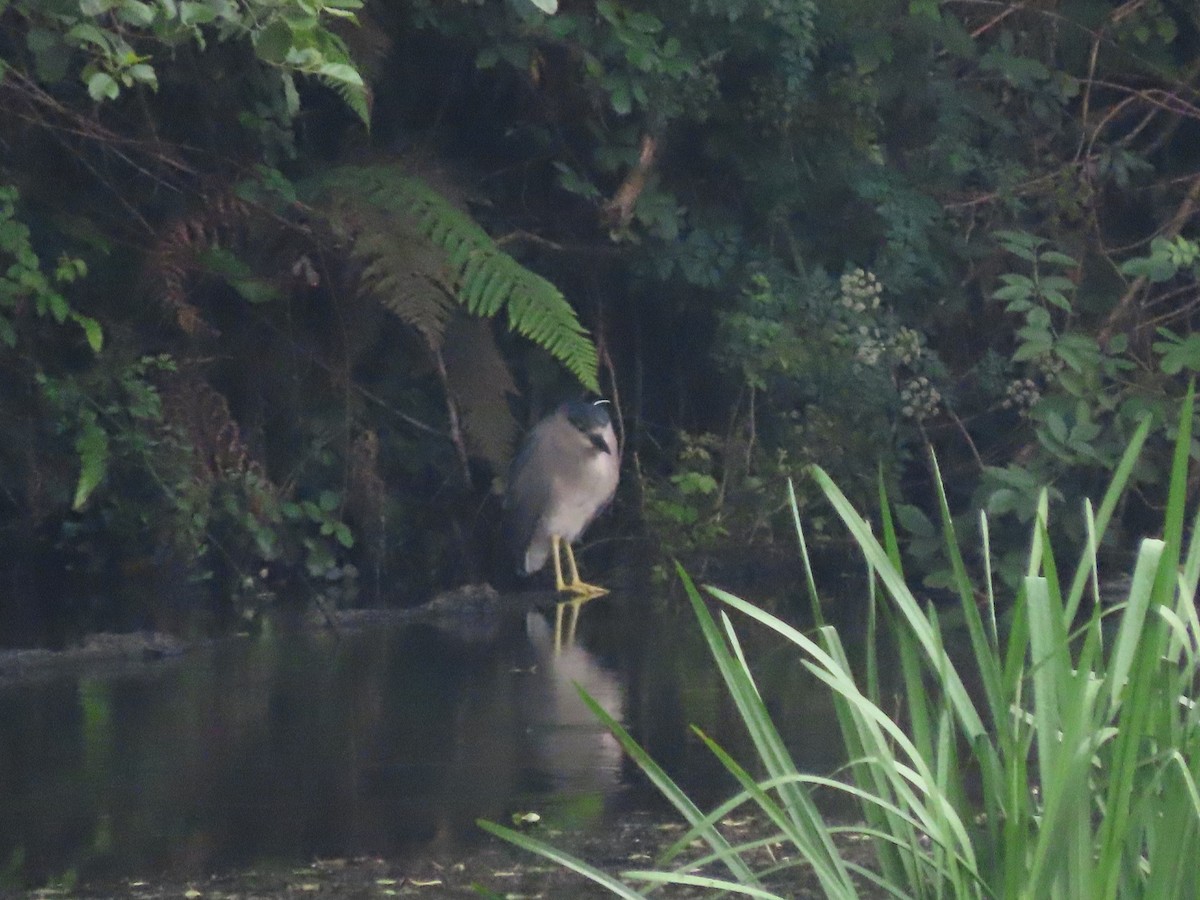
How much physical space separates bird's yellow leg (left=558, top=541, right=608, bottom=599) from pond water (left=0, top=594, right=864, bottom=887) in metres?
1.08

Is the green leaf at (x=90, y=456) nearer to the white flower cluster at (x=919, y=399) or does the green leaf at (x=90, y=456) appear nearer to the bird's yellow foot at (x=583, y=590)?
the bird's yellow foot at (x=583, y=590)

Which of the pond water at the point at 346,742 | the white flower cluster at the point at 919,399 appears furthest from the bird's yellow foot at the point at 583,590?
the white flower cluster at the point at 919,399

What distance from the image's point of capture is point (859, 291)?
8352mm

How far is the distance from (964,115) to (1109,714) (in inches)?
279

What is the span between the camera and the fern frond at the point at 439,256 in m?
7.31

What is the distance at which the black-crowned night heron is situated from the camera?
8359mm

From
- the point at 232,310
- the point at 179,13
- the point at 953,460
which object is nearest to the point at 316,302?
the point at 232,310

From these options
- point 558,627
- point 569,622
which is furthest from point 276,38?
point 569,622

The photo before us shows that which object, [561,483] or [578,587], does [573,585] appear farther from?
[561,483]

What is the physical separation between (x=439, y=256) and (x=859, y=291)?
201cm

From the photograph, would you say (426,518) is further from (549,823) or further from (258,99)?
(549,823)

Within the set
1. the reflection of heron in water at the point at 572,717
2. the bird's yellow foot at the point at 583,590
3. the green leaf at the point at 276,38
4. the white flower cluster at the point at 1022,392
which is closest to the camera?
the green leaf at the point at 276,38

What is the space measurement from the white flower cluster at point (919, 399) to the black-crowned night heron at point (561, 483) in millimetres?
1319

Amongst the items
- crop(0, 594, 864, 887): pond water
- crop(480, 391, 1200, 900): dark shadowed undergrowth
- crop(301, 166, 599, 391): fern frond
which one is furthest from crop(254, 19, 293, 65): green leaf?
crop(301, 166, 599, 391): fern frond
